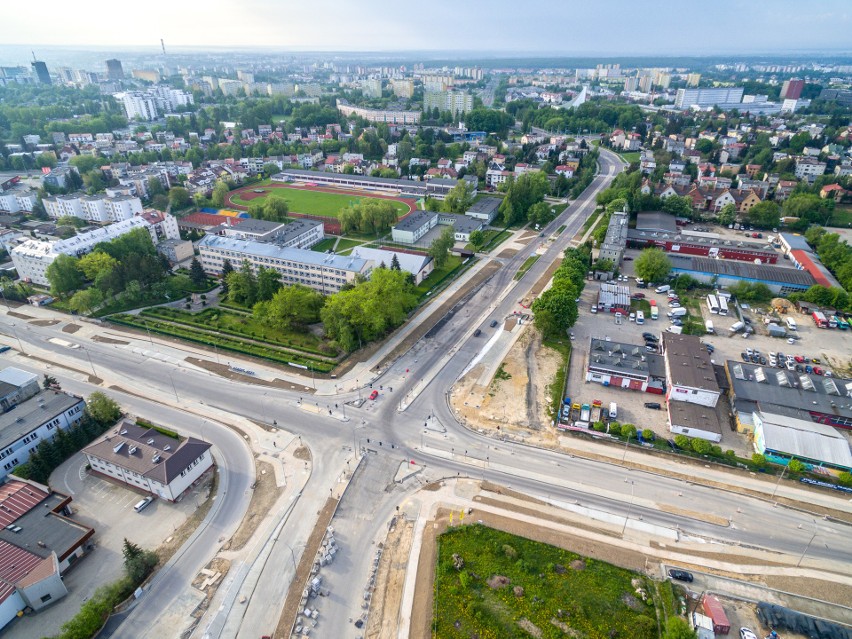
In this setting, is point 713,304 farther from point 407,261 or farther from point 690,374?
point 407,261

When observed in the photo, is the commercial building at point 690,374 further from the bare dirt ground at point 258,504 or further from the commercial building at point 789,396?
the bare dirt ground at point 258,504

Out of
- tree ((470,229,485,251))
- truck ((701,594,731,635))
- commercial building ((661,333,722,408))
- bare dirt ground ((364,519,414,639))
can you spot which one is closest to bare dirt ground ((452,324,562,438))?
commercial building ((661,333,722,408))

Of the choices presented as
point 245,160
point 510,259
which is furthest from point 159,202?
point 510,259

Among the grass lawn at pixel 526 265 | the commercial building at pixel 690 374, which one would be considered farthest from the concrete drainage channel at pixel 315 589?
the grass lawn at pixel 526 265

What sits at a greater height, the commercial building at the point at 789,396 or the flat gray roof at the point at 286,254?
the flat gray roof at the point at 286,254

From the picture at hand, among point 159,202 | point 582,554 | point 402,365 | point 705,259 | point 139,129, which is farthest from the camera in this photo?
point 139,129

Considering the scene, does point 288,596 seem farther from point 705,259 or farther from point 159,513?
point 705,259

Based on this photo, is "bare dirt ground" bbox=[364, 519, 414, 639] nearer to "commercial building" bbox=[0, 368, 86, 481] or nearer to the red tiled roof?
the red tiled roof

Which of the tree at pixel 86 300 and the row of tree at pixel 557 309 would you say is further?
the tree at pixel 86 300
